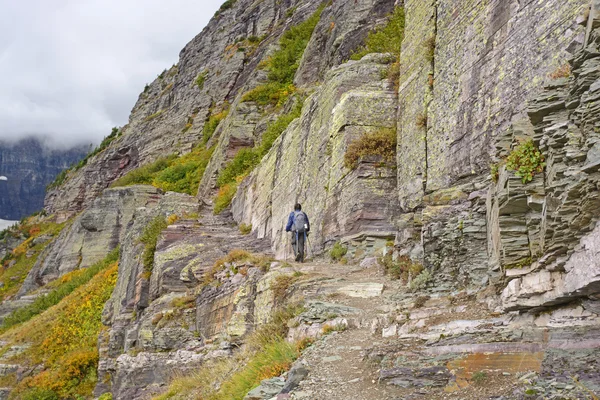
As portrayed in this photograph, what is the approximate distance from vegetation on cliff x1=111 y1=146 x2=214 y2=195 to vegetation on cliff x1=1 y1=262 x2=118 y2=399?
9.79 metres

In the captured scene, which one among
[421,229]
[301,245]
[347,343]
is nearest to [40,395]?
[301,245]

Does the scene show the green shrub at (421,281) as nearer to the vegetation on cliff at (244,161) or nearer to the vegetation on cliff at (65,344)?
the vegetation on cliff at (65,344)

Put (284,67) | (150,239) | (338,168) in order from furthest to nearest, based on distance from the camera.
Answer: (284,67) → (150,239) → (338,168)

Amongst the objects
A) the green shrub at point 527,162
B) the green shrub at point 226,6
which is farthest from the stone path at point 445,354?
the green shrub at point 226,6

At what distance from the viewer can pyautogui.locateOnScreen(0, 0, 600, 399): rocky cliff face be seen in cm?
553

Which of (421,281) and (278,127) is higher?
(278,127)

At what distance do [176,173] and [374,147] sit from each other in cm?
Result: 3218

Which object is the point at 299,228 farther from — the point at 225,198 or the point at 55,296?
the point at 55,296

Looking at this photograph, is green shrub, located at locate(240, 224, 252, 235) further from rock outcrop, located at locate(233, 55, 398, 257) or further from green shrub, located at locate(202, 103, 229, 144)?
green shrub, located at locate(202, 103, 229, 144)

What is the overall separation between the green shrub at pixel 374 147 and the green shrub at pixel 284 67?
1993 centimetres

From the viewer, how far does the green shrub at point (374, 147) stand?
14695 millimetres

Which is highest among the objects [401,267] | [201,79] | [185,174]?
[201,79]

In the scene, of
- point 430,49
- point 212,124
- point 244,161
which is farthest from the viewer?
point 212,124

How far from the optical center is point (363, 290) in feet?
34.7
